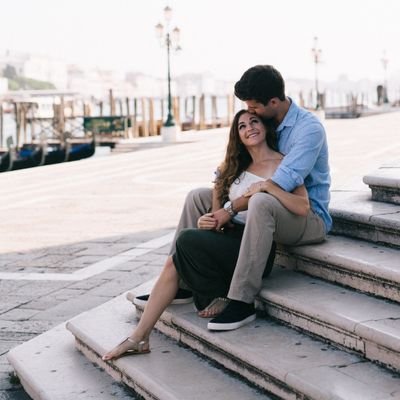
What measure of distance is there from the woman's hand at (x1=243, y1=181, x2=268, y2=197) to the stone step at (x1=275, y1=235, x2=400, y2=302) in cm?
36

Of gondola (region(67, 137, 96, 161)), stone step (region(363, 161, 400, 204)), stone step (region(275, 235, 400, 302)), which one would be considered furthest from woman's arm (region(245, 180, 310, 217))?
gondola (region(67, 137, 96, 161))

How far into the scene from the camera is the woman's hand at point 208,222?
3619 millimetres

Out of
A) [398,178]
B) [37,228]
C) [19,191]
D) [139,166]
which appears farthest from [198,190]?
[139,166]

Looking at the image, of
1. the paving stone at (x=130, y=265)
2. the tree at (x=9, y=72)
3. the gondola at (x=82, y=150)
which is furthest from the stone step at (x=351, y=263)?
the tree at (x=9, y=72)

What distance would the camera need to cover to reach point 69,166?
14.8 m

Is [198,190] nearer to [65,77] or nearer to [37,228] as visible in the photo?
[37,228]

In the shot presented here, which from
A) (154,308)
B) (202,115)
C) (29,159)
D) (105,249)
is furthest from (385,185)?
(202,115)

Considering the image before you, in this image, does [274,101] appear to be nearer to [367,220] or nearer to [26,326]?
[367,220]

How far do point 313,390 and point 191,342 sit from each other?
3.07 ft

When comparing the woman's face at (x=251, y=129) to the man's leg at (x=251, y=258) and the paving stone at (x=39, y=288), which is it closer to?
the man's leg at (x=251, y=258)

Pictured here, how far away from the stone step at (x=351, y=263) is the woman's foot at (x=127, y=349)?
788mm

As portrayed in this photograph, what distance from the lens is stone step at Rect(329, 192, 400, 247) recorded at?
12.5 ft

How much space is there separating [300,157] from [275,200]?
9.6 inches

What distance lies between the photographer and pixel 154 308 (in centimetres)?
353
